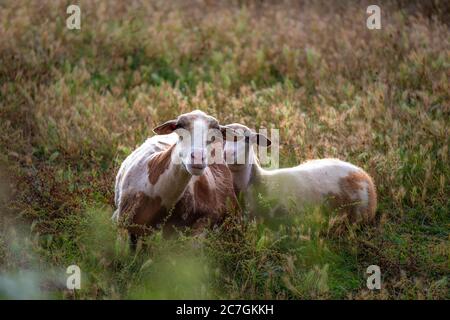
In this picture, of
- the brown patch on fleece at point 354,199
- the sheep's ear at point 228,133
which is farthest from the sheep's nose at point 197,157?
the brown patch on fleece at point 354,199

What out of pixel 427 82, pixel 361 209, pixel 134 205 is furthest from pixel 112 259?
pixel 427 82

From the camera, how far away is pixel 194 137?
6.70 meters

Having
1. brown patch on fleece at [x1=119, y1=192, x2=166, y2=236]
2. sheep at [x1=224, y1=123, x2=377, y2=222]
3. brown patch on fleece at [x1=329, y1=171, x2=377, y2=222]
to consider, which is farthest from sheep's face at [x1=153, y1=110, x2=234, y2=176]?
brown patch on fleece at [x1=329, y1=171, x2=377, y2=222]

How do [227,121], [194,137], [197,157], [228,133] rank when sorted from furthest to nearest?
[227,121] → [228,133] → [194,137] → [197,157]

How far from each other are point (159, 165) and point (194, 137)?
78 centimetres

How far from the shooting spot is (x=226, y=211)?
7.79 meters

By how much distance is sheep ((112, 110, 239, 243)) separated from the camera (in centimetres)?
684

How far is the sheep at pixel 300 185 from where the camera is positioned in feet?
26.8

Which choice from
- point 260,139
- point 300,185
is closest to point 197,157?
point 260,139

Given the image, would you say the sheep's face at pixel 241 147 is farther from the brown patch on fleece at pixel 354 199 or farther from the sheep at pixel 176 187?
the brown patch on fleece at pixel 354 199

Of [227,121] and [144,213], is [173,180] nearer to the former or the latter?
[144,213]

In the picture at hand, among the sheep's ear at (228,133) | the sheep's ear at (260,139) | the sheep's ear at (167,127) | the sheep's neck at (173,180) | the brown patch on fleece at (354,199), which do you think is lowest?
the brown patch on fleece at (354,199)

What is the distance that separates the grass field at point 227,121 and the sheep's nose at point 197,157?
94 centimetres
